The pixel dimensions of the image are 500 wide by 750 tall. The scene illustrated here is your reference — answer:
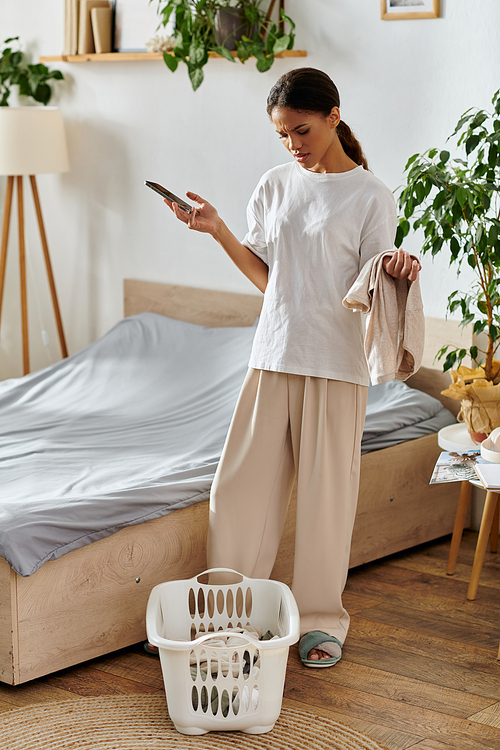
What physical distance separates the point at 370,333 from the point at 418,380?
1.14m

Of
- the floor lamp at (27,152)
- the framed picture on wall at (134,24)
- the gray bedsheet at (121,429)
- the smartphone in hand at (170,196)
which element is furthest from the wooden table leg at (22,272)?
the smartphone in hand at (170,196)

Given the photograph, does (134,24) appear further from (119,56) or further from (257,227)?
(257,227)

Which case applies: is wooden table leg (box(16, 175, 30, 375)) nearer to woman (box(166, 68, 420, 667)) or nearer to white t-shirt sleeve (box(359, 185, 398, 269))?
woman (box(166, 68, 420, 667))

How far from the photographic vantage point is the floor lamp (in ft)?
11.8

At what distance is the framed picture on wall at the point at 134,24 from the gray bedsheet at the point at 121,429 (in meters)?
1.06

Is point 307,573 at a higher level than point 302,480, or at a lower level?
lower

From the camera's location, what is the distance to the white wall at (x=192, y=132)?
285cm

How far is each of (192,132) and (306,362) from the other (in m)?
1.76

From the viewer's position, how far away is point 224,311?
3.47 meters

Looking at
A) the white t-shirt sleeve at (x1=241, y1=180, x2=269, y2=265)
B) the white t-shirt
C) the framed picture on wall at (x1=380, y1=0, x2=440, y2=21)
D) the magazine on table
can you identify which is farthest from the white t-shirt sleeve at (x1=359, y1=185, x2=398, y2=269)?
the framed picture on wall at (x1=380, y1=0, x2=440, y2=21)

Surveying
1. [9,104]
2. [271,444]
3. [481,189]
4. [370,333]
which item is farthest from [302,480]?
[9,104]

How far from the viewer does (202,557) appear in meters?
2.24

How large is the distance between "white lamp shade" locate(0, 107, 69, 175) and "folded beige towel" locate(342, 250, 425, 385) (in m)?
2.16

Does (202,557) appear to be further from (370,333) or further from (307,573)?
(370,333)
